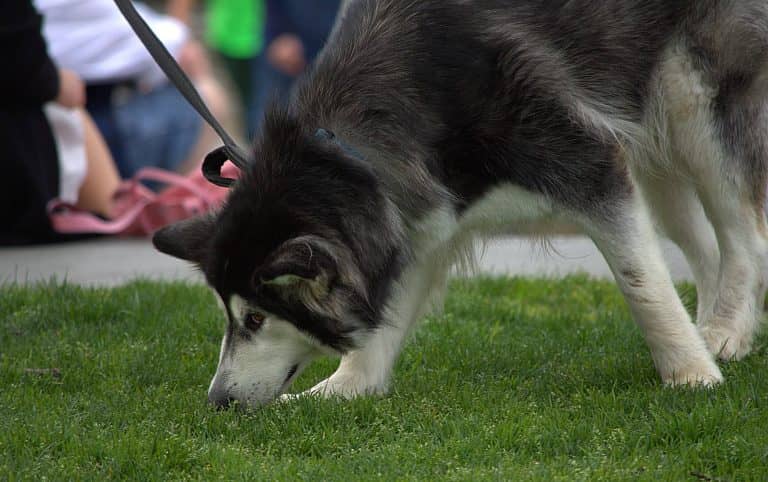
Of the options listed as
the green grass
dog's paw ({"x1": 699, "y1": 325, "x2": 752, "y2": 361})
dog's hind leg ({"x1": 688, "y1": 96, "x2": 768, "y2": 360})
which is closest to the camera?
the green grass

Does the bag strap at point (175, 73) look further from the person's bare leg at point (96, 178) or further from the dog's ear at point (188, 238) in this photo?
the person's bare leg at point (96, 178)

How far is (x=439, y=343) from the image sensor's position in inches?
210

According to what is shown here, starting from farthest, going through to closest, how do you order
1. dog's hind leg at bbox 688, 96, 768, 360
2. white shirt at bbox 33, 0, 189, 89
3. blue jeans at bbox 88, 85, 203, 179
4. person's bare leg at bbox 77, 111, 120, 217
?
1. blue jeans at bbox 88, 85, 203, 179
2. white shirt at bbox 33, 0, 189, 89
3. person's bare leg at bbox 77, 111, 120, 217
4. dog's hind leg at bbox 688, 96, 768, 360

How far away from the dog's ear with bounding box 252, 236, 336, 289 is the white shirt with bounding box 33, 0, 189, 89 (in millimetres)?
5540

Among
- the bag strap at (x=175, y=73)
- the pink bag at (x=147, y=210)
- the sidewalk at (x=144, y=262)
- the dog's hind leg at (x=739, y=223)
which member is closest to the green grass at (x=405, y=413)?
the dog's hind leg at (x=739, y=223)

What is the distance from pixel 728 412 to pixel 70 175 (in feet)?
18.7

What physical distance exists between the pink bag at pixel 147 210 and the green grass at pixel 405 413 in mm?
2561

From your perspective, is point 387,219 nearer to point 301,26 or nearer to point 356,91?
point 356,91

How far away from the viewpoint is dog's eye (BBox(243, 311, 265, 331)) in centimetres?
420

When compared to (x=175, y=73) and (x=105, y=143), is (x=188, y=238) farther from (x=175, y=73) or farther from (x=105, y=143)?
(x=105, y=143)

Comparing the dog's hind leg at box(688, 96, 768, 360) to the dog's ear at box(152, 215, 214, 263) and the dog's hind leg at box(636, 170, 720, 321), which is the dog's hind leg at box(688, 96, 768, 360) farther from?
the dog's ear at box(152, 215, 214, 263)

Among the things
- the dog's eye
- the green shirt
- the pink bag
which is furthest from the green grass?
the green shirt

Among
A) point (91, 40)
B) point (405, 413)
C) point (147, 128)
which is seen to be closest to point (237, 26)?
point (147, 128)

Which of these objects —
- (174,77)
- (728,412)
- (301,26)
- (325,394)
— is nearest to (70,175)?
(301,26)
